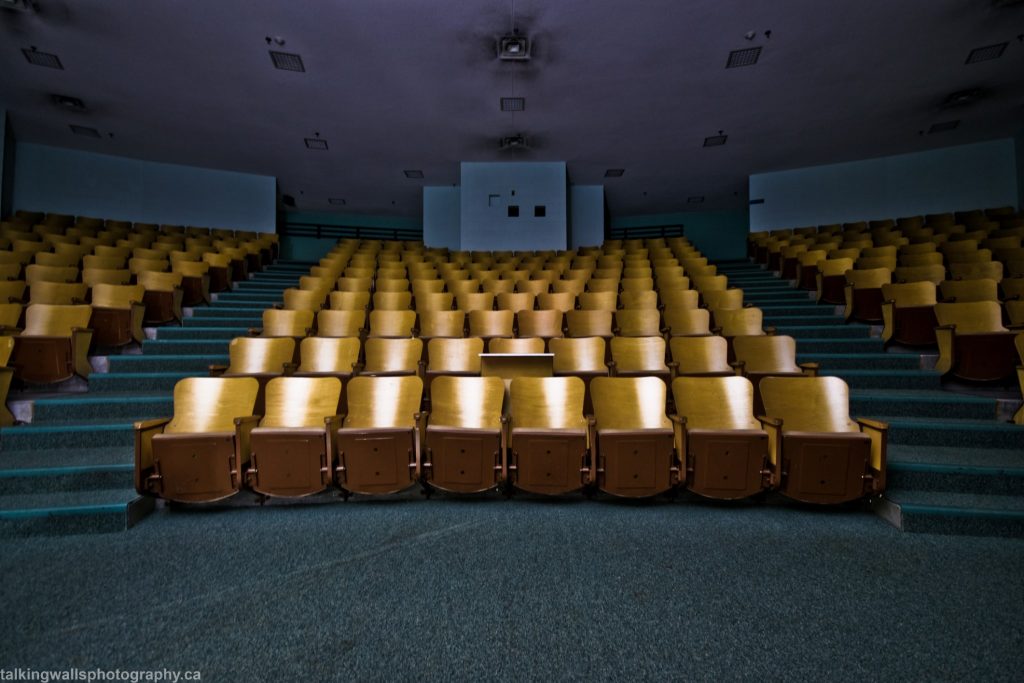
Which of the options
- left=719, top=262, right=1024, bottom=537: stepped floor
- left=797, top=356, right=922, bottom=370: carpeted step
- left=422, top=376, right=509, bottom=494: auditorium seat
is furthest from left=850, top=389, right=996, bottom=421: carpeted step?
left=422, top=376, right=509, bottom=494: auditorium seat

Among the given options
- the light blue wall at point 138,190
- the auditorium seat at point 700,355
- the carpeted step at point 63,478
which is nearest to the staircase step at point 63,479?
the carpeted step at point 63,478

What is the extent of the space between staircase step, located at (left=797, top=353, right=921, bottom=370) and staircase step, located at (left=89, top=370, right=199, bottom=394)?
2615 mm

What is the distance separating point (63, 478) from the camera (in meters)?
1.28

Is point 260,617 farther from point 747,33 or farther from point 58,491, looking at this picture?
point 747,33

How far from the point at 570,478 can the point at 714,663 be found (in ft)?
2.06

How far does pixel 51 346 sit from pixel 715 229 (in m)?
6.43

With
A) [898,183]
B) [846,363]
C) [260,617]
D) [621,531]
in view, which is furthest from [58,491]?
[898,183]

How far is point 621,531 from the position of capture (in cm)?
116

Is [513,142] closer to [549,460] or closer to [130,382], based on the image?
[130,382]

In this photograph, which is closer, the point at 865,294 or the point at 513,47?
the point at 865,294

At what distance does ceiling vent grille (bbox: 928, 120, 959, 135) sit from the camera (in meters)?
3.76

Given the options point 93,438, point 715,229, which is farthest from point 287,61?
point 715,229

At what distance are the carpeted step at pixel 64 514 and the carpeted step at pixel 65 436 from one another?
9.7 inches

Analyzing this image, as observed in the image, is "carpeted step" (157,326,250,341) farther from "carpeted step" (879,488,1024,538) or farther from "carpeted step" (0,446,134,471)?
"carpeted step" (879,488,1024,538)
